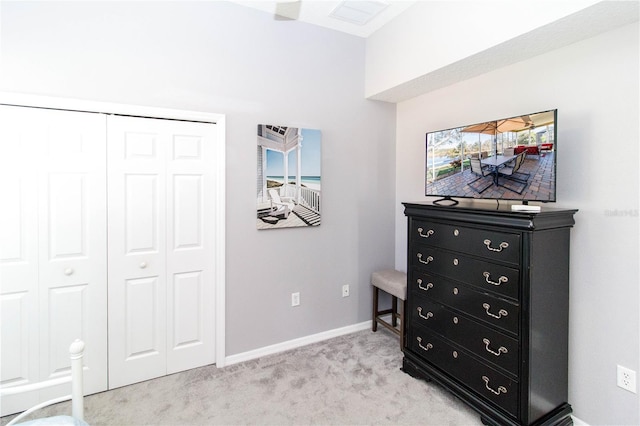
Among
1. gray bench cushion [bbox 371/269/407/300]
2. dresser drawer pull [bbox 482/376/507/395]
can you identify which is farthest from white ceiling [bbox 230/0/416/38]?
dresser drawer pull [bbox 482/376/507/395]

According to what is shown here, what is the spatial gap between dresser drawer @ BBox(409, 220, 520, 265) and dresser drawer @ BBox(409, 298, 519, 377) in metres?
0.43

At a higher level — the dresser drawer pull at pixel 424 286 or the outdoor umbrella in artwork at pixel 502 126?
Result: the outdoor umbrella in artwork at pixel 502 126

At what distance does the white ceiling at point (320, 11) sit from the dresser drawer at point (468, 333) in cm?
229

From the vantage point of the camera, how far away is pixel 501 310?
1906mm

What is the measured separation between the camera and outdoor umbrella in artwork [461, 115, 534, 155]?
6.41 feet

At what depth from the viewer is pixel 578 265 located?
2.03 m

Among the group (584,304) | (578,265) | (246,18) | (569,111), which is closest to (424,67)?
(569,111)

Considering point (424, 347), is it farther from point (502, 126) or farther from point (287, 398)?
point (502, 126)

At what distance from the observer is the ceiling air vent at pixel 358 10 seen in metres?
2.62

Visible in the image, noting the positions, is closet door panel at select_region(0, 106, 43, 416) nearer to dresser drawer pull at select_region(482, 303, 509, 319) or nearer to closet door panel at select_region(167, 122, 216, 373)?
closet door panel at select_region(167, 122, 216, 373)

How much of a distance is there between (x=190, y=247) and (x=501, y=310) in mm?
2163

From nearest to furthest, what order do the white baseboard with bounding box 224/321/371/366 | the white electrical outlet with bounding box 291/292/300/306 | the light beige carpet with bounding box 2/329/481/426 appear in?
the light beige carpet with bounding box 2/329/481/426
the white baseboard with bounding box 224/321/371/366
the white electrical outlet with bounding box 291/292/300/306

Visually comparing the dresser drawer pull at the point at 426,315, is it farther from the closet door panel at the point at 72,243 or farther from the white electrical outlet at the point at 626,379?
the closet door panel at the point at 72,243

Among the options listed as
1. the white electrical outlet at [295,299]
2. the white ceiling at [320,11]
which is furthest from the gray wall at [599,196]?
the white electrical outlet at [295,299]
